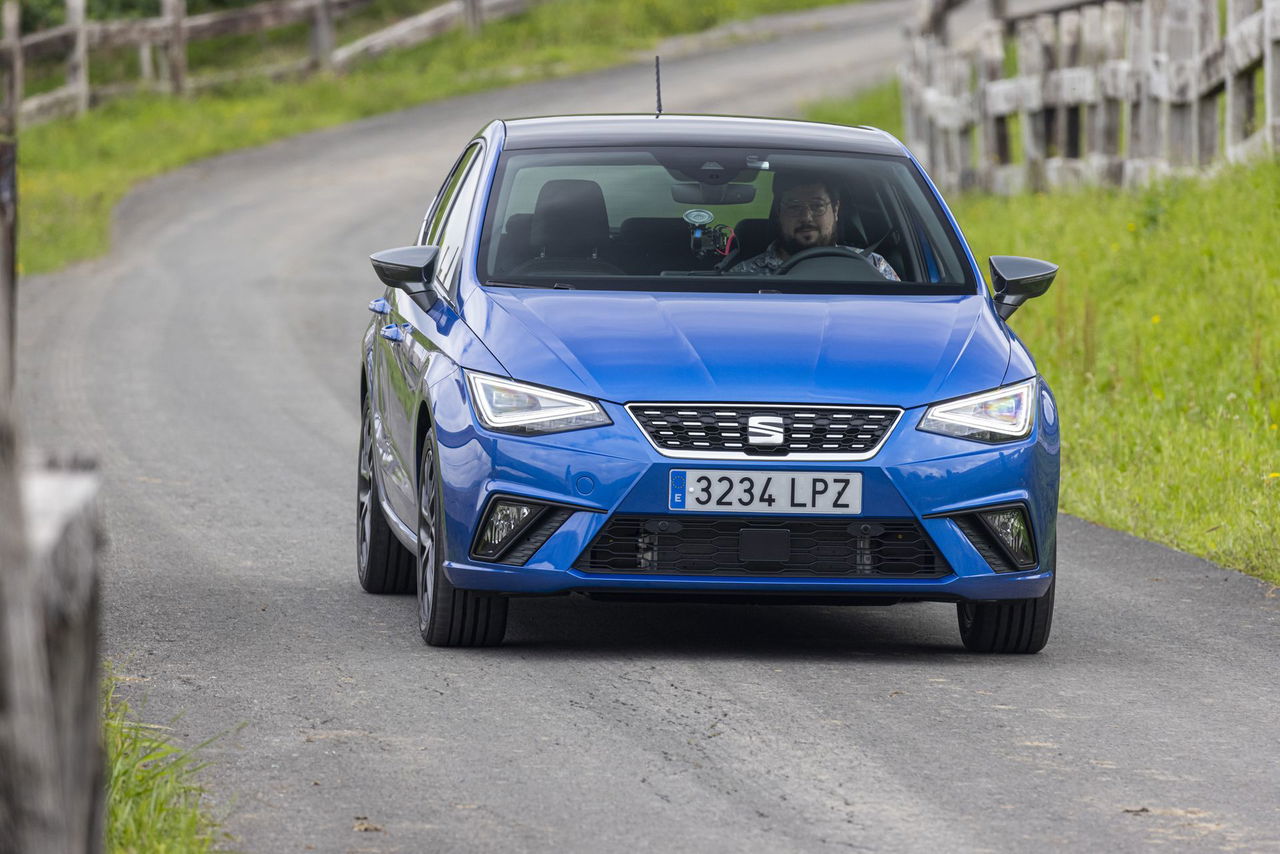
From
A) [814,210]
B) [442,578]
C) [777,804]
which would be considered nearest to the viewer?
[777,804]

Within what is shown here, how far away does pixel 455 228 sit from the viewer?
822 cm

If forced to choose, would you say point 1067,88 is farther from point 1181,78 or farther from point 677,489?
point 677,489

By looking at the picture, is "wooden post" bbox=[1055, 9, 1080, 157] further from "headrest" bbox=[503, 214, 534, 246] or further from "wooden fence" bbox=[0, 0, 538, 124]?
"wooden fence" bbox=[0, 0, 538, 124]

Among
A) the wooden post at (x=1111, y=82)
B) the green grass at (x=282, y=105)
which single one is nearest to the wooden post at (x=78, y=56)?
the green grass at (x=282, y=105)

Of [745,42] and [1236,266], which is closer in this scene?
[1236,266]

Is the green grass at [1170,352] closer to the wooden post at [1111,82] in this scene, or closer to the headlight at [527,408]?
the wooden post at [1111,82]

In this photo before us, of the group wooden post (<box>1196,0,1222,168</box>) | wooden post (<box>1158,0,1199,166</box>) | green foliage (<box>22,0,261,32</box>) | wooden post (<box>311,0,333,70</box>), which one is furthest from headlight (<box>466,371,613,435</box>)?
green foliage (<box>22,0,261,32</box>)

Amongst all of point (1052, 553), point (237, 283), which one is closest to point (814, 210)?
point (1052, 553)

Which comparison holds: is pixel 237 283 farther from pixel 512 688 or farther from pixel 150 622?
pixel 512 688

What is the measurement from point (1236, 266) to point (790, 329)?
7398 millimetres

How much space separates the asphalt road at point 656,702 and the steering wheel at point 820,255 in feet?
3.91

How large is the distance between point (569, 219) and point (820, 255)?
2.80ft

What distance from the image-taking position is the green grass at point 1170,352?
10211 millimetres

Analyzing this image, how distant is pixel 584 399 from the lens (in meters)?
6.80
